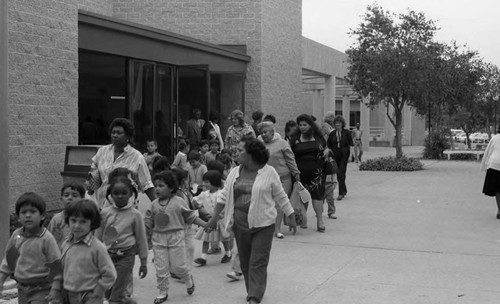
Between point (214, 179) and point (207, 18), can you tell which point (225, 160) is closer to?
point (214, 179)

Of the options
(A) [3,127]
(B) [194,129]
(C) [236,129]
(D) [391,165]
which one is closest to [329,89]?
(D) [391,165]

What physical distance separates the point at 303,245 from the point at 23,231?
522 centimetres

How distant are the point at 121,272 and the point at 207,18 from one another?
15358 mm

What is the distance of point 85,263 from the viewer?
4.96 metres

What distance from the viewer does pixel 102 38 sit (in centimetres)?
1379

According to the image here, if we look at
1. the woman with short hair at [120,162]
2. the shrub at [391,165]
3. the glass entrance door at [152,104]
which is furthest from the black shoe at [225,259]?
the shrub at [391,165]

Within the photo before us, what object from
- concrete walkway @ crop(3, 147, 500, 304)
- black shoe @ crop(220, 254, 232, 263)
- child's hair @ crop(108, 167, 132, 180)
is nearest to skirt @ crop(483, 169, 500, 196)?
concrete walkway @ crop(3, 147, 500, 304)

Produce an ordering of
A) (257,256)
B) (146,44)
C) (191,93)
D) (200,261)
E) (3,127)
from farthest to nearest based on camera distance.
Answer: (191,93)
(146,44)
(200,261)
(3,127)
(257,256)

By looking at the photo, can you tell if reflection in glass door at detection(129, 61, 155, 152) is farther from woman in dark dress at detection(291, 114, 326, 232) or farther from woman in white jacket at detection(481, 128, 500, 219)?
woman in white jacket at detection(481, 128, 500, 219)

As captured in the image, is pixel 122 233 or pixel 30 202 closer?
pixel 30 202

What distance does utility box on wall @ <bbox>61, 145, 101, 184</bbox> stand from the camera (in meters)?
11.4

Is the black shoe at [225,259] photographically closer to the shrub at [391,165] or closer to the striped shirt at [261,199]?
the striped shirt at [261,199]

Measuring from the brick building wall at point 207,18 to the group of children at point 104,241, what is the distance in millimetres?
12685

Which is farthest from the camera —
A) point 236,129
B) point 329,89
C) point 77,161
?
point 329,89
